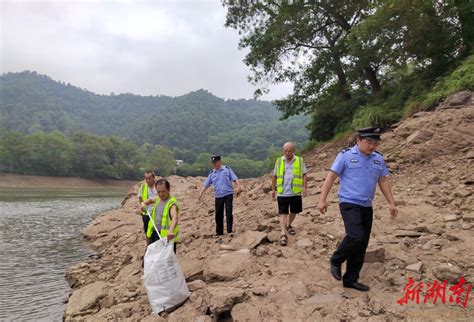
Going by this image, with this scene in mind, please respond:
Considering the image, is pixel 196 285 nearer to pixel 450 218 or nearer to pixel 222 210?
pixel 222 210

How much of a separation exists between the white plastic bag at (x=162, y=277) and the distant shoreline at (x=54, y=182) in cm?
6174

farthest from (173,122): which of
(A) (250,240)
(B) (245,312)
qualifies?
(B) (245,312)

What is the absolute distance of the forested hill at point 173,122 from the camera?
11812cm

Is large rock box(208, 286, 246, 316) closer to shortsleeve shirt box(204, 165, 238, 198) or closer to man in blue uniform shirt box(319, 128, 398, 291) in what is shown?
man in blue uniform shirt box(319, 128, 398, 291)

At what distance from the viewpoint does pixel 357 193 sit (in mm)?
4395

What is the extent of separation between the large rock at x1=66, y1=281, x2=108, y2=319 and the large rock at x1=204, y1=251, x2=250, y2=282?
2197 mm

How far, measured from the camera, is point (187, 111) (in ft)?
463

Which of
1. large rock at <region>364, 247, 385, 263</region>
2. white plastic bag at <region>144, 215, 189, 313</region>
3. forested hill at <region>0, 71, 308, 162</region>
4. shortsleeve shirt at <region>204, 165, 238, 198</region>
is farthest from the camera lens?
forested hill at <region>0, 71, 308, 162</region>

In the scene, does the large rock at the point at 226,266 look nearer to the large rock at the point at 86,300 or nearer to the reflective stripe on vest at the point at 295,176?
the reflective stripe on vest at the point at 295,176

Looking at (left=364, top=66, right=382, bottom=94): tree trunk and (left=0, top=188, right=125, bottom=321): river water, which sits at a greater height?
(left=364, top=66, right=382, bottom=94): tree trunk

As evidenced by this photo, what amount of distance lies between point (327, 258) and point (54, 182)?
71415 millimetres

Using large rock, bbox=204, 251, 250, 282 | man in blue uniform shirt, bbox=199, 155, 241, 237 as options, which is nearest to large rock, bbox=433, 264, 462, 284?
large rock, bbox=204, 251, 250, 282

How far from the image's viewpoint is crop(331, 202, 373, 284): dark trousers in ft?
14.3

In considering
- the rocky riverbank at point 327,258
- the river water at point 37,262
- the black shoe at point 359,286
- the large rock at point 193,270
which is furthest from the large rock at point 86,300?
the black shoe at point 359,286
